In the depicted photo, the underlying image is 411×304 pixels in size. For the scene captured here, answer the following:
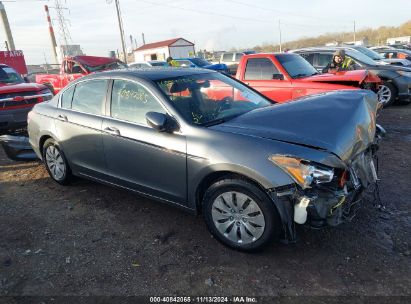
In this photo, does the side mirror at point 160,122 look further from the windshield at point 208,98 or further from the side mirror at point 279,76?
the side mirror at point 279,76

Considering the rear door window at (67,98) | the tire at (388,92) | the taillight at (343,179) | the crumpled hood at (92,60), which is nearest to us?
the taillight at (343,179)

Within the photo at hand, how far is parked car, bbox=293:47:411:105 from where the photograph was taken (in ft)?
31.1

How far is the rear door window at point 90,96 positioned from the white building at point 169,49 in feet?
108

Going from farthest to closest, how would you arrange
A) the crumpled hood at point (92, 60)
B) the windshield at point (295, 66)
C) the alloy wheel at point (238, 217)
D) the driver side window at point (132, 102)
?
the crumpled hood at point (92, 60) → the windshield at point (295, 66) → the driver side window at point (132, 102) → the alloy wheel at point (238, 217)

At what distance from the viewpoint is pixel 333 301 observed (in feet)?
8.77

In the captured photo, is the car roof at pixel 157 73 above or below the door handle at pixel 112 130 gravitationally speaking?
above

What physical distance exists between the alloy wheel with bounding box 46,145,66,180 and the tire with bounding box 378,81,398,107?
8.26 m

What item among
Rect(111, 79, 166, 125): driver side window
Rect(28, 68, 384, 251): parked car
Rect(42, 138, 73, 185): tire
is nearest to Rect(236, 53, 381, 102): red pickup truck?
Rect(28, 68, 384, 251): parked car

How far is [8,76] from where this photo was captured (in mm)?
8945

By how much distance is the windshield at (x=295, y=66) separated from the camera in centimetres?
754

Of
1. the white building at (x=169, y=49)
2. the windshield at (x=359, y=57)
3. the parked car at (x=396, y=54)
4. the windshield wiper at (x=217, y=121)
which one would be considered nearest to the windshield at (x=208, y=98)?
the windshield wiper at (x=217, y=121)

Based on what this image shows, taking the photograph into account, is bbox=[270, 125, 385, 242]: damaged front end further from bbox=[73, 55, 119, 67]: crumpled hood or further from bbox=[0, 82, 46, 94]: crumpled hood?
bbox=[73, 55, 119, 67]: crumpled hood

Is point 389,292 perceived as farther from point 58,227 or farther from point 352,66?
point 352,66

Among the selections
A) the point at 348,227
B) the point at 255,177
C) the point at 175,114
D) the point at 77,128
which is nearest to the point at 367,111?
the point at 348,227
